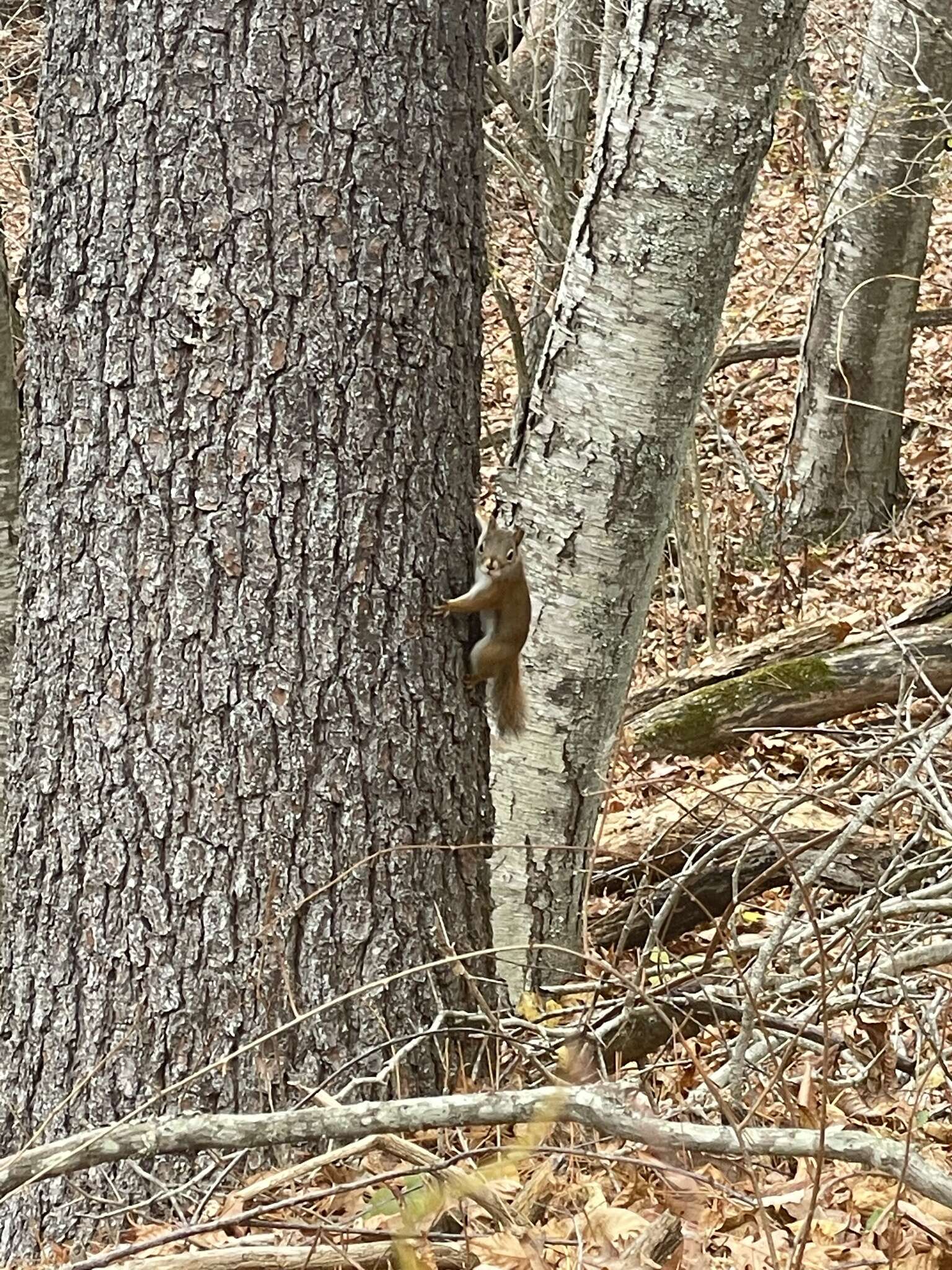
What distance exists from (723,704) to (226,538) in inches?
162

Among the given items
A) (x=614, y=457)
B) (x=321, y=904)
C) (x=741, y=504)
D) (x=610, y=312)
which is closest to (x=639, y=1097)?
(x=321, y=904)

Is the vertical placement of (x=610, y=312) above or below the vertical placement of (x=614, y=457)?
above

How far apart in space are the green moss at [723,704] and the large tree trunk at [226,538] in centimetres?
365

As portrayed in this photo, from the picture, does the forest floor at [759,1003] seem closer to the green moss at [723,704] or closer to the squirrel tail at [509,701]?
the green moss at [723,704]

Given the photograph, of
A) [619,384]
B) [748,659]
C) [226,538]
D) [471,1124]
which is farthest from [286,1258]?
[748,659]

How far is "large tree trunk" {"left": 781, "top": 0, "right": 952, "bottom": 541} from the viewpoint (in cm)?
881

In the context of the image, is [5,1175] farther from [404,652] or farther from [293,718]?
[404,652]

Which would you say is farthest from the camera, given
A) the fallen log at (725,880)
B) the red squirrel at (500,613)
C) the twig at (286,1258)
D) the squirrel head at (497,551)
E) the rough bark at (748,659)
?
the rough bark at (748,659)

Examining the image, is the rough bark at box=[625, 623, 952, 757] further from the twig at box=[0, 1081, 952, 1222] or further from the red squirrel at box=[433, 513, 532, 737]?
the twig at box=[0, 1081, 952, 1222]

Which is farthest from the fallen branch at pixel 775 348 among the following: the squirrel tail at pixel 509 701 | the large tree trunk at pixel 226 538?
the large tree trunk at pixel 226 538

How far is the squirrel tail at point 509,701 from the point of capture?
3.52 metres

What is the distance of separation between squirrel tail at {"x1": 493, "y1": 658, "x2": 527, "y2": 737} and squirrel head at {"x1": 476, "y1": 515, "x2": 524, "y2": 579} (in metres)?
0.24

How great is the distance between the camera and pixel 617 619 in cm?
401

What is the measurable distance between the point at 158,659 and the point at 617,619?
1.60 metres
